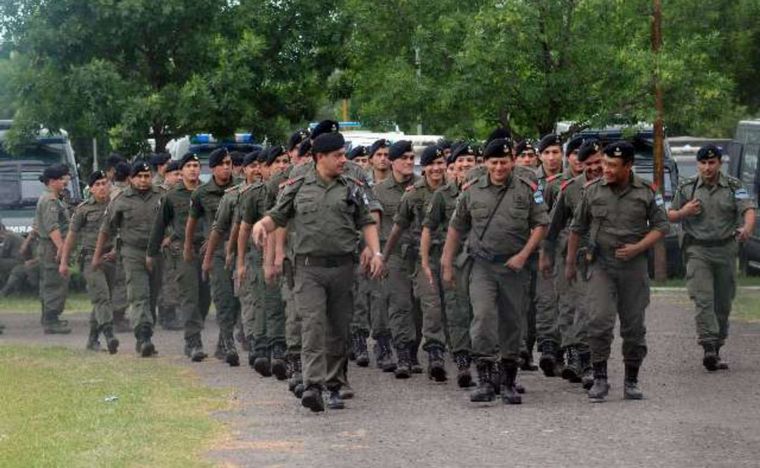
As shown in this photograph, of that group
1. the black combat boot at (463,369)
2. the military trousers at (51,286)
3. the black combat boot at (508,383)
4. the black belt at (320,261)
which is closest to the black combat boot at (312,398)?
the black belt at (320,261)

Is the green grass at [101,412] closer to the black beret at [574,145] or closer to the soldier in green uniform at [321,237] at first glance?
the soldier in green uniform at [321,237]

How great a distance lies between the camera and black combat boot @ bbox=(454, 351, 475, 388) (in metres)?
15.0

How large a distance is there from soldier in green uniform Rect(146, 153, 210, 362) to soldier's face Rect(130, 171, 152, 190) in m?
Answer: 0.64

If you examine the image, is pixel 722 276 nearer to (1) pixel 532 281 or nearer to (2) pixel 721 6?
(1) pixel 532 281

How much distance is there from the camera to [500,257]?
1386 centimetres

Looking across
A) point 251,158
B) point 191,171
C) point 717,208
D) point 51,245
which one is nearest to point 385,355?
point 251,158

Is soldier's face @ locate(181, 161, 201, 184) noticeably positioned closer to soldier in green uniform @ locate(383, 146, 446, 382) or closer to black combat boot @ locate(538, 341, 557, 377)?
soldier in green uniform @ locate(383, 146, 446, 382)

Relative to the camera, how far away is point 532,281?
16.2 metres

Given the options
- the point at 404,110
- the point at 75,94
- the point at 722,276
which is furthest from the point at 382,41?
the point at 722,276

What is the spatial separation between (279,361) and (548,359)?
2156mm

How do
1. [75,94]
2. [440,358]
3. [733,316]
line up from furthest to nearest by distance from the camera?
[75,94] → [733,316] → [440,358]

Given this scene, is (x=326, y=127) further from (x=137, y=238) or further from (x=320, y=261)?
(x=137, y=238)

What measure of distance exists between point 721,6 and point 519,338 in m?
24.1

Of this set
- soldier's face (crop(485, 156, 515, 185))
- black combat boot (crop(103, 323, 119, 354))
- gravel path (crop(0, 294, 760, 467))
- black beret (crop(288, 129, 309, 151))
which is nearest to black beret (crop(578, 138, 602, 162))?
soldier's face (crop(485, 156, 515, 185))
